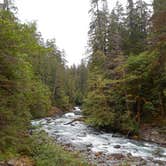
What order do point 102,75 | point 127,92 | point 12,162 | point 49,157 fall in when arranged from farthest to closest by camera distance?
point 102,75 → point 127,92 → point 49,157 → point 12,162

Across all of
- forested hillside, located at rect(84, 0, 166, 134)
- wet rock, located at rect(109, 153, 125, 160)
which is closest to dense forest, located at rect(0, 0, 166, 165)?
forested hillside, located at rect(84, 0, 166, 134)

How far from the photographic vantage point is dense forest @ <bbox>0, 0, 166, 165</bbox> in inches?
324

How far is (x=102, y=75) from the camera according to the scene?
22953 mm

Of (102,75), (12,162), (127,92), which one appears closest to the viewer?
(12,162)

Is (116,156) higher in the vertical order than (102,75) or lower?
lower

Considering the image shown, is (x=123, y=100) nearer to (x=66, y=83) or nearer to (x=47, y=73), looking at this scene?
(x=47, y=73)

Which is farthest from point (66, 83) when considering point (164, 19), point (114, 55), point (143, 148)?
point (164, 19)

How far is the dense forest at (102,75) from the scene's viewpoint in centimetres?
823

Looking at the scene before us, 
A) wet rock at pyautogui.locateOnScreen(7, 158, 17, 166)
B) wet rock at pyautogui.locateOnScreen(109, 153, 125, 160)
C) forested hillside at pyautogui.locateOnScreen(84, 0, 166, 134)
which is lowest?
wet rock at pyautogui.locateOnScreen(109, 153, 125, 160)

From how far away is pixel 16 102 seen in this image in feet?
28.8

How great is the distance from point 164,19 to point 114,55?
1278 cm

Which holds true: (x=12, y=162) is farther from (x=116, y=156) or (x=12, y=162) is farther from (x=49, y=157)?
(x=116, y=156)

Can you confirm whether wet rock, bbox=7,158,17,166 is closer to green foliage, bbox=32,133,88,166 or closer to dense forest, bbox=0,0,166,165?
dense forest, bbox=0,0,166,165

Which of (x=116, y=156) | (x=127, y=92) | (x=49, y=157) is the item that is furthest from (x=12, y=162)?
(x=127, y=92)
